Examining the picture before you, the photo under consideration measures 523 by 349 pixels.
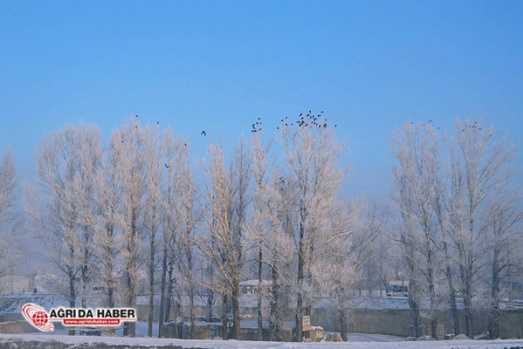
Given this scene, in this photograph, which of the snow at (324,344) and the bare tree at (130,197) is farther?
the bare tree at (130,197)

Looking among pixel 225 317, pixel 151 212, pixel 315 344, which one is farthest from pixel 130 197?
pixel 315 344

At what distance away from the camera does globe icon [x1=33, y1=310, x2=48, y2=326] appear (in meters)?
20.4

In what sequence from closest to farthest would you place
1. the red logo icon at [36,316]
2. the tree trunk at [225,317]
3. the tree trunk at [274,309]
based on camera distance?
the red logo icon at [36,316]
the tree trunk at [274,309]
the tree trunk at [225,317]

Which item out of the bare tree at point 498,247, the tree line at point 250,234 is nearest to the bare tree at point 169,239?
the tree line at point 250,234

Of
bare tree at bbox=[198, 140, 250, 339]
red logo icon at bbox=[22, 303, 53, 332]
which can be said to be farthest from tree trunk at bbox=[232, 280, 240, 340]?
red logo icon at bbox=[22, 303, 53, 332]

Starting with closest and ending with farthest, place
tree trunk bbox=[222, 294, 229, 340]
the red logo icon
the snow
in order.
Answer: the snow
the red logo icon
tree trunk bbox=[222, 294, 229, 340]

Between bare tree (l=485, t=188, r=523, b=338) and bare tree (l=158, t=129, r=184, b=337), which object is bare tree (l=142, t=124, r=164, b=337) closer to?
bare tree (l=158, t=129, r=184, b=337)

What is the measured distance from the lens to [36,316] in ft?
67.5

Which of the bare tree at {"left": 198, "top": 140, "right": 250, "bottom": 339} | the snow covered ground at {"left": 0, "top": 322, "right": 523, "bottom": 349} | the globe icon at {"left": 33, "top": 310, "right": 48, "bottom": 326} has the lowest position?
the snow covered ground at {"left": 0, "top": 322, "right": 523, "bottom": 349}

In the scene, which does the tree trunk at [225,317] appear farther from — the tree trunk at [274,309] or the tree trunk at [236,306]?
the tree trunk at [274,309]

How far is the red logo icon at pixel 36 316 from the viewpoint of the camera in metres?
19.8

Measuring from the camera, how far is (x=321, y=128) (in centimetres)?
2566

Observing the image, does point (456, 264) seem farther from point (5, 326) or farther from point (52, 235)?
point (5, 326)

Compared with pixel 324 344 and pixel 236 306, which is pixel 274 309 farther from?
pixel 324 344
